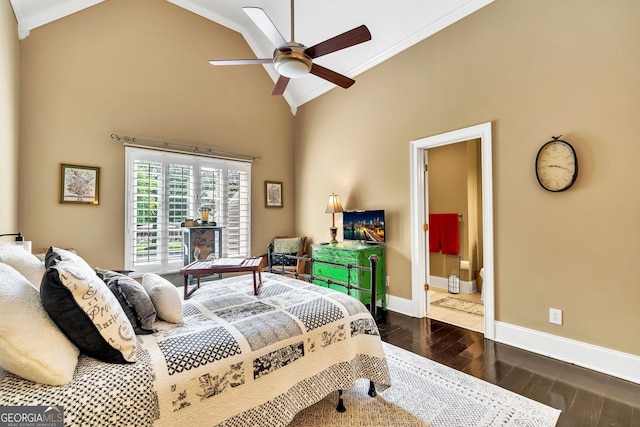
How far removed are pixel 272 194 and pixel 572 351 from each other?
14.7ft

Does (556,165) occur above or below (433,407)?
above

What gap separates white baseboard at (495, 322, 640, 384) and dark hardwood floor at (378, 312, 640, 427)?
0.06 metres

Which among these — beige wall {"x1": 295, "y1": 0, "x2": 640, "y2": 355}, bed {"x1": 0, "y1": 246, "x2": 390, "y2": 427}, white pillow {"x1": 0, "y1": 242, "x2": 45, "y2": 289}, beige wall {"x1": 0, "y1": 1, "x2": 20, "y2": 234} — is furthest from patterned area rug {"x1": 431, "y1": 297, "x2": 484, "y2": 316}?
beige wall {"x1": 0, "y1": 1, "x2": 20, "y2": 234}

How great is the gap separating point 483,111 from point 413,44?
135 cm

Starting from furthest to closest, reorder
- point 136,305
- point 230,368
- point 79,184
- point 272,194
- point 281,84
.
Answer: point 272,194 → point 79,184 → point 281,84 → point 136,305 → point 230,368

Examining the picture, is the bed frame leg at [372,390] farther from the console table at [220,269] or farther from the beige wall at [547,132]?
the beige wall at [547,132]

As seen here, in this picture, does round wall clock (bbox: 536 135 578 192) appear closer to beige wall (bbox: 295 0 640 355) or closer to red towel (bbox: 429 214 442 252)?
beige wall (bbox: 295 0 640 355)

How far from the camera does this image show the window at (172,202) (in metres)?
4.00

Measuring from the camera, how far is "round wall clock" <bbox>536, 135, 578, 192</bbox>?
251 cm

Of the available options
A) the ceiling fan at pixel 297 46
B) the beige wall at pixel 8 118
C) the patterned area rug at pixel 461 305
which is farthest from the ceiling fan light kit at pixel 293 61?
the patterned area rug at pixel 461 305

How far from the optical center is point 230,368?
138cm

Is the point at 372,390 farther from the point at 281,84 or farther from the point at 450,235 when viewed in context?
the point at 450,235

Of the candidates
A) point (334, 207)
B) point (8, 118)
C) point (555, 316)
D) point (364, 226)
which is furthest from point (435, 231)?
point (8, 118)

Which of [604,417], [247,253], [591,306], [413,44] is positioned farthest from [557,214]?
[247,253]
